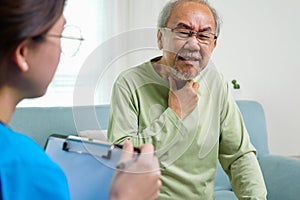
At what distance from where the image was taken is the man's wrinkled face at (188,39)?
3.61ft

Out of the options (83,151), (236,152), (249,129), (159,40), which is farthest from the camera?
(249,129)

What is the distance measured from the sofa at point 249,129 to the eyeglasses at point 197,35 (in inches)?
11.3

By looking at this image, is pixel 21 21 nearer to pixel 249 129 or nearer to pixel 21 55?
pixel 21 55

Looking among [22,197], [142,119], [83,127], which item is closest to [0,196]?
[22,197]

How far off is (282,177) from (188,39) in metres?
1.04

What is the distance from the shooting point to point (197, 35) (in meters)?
1.21

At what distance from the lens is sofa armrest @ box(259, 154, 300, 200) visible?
1833 millimetres

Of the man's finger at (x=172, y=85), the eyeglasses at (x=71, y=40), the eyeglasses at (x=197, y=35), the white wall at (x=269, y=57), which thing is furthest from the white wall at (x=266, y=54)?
the eyeglasses at (x=71, y=40)

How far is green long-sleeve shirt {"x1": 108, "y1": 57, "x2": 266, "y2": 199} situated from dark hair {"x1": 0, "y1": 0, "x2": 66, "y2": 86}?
1.70ft

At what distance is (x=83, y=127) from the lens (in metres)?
0.89

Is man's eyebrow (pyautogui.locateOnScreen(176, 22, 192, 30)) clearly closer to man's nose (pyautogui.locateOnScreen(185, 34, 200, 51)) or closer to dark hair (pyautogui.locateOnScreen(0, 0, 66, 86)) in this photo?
man's nose (pyautogui.locateOnScreen(185, 34, 200, 51))

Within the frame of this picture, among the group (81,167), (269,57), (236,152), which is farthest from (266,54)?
(81,167)

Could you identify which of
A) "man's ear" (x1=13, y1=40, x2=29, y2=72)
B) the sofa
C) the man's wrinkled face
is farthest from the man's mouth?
"man's ear" (x1=13, y1=40, x2=29, y2=72)

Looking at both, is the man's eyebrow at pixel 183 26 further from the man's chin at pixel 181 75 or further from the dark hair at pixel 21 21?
the dark hair at pixel 21 21
